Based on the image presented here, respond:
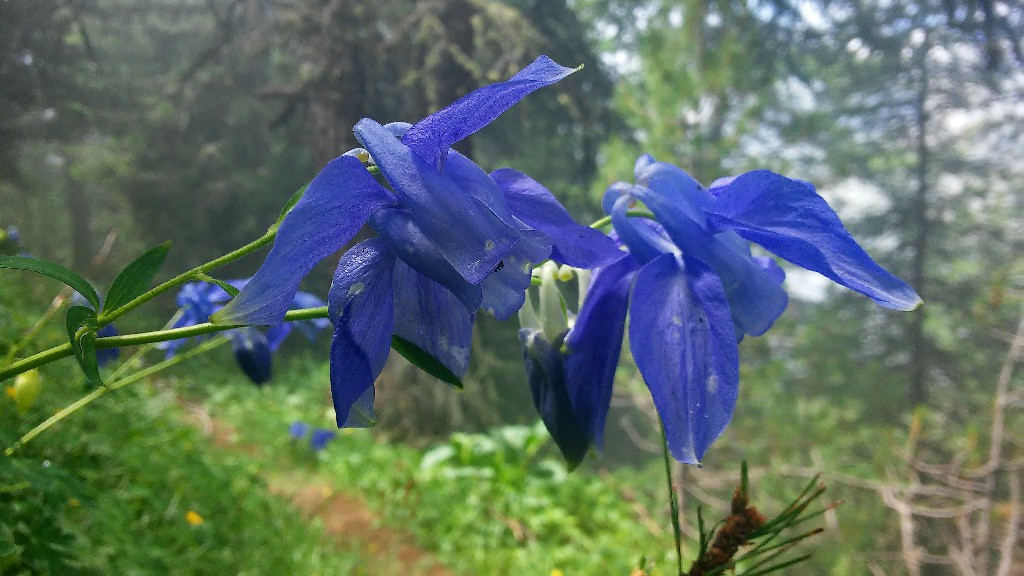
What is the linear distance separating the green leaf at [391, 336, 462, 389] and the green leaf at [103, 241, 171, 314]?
0.68 ft

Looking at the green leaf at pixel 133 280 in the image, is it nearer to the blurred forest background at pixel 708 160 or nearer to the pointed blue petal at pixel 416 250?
the pointed blue petal at pixel 416 250

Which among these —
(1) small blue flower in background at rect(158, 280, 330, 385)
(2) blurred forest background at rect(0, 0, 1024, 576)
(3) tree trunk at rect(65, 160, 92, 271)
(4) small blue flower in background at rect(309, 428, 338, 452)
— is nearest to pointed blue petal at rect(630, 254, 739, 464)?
(1) small blue flower in background at rect(158, 280, 330, 385)

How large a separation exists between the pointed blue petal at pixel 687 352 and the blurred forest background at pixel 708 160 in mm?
1882

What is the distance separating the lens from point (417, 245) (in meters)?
0.25

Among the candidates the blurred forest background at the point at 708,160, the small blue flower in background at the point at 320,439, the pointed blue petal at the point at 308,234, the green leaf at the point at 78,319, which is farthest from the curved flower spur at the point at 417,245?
the small blue flower in background at the point at 320,439

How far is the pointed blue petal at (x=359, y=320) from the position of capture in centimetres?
25

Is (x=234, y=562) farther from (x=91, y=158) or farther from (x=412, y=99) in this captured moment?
(x=412, y=99)

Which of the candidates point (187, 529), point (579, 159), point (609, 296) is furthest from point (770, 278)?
point (579, 159)

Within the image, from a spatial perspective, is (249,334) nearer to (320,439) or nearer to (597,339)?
(597,339)

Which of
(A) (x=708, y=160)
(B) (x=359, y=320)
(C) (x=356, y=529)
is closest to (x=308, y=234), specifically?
(B) (x=359, y=320)

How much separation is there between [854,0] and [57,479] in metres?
5.57

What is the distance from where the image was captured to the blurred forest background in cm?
245

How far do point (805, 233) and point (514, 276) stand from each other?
0.16 meters

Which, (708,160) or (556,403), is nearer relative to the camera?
(556,403)
